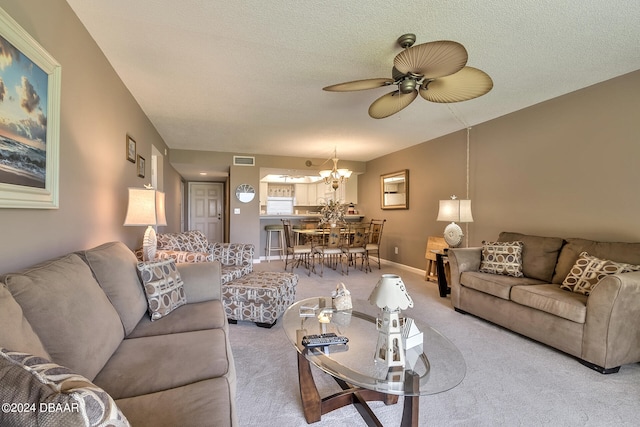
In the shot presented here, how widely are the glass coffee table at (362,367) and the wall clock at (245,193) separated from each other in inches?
169

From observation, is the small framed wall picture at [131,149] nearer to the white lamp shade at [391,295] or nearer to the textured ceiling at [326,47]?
the textured ceiling at [326,47]

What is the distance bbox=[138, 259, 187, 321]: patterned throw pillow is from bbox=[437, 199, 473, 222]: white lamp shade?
122 inches

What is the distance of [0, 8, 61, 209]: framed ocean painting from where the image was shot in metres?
1.19

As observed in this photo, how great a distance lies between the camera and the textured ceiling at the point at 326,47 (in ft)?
5.65

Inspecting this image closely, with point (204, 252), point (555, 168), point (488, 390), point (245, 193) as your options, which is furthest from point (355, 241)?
point (488, 390)

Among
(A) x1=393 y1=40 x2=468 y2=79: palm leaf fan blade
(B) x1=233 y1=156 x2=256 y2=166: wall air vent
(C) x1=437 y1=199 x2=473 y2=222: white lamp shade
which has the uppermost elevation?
(B) x1=233 y1=156 x2=256 y2=166: wall air vent

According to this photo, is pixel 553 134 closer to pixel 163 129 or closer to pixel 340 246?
pixel 340 246

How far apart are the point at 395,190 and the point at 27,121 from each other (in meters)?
5.37

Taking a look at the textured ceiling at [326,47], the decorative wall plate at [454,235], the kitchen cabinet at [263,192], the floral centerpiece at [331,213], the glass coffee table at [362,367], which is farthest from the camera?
the kitchen cabinet at [263,192]

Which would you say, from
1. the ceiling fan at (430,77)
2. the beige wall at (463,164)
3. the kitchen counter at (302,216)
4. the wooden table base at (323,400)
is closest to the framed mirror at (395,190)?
the beige wall at (463,164)

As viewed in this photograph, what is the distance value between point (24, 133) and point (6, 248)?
53 centimetres

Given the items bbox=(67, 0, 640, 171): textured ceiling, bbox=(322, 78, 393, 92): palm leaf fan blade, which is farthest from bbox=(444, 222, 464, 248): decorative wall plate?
bbox=(322, 78, 393, 92): palm leaf fan blade

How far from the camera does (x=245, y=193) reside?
5.89 m

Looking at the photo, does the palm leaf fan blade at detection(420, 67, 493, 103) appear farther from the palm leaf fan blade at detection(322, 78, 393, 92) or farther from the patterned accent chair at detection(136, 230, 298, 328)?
the patterned accent chair at detection(136, 230, 298, 328)
